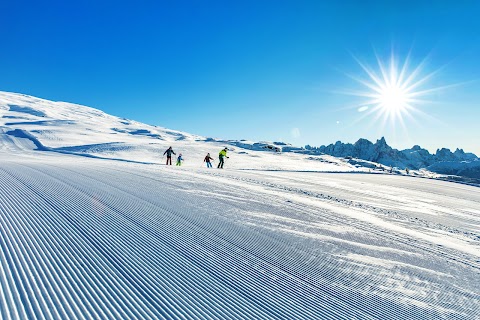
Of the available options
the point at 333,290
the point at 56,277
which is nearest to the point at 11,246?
the point at 56,277

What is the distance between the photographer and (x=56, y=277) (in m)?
3.43

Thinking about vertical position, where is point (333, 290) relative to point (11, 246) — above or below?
below

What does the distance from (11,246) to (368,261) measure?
5.27 m

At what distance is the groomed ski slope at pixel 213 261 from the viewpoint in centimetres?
328

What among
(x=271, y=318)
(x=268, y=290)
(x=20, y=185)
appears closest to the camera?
(x=271, y=318)

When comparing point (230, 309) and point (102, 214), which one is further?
point (102, 214)

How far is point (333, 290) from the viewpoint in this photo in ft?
13.4

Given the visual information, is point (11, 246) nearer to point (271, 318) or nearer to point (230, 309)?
point (230, 309)

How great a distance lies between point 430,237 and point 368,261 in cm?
304

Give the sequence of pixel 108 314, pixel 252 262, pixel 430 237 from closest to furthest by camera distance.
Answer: pixel 108 314 → pixel 252 262 → pixel 430 237

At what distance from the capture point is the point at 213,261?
178 inches

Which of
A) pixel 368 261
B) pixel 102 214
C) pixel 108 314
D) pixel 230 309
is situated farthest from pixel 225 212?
pixel 108 314

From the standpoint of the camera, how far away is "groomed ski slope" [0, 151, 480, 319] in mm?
3277

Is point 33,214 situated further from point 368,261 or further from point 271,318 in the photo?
point 368,261
